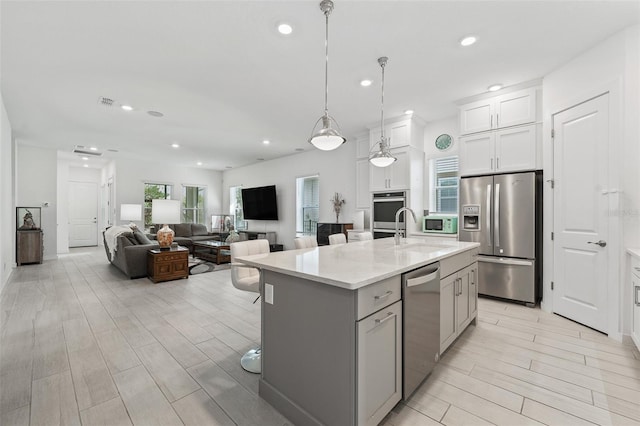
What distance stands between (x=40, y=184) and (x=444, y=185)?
9.23m

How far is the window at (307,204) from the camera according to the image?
7.02 m

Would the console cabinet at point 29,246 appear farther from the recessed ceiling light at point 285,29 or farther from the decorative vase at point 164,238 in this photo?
the recessed ceiling light at point 285,29

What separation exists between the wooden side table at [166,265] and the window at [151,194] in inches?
163

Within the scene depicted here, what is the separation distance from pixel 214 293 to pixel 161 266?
1338 mm

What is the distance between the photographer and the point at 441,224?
4.38 metres

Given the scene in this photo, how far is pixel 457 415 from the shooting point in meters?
1.65

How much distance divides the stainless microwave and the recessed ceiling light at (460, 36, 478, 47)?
2.44 metres

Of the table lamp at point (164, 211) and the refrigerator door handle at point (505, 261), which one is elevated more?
the table lamp at point (164, 211)

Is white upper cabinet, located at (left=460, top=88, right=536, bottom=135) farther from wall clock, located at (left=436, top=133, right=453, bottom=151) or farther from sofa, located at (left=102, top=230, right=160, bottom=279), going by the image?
sofa, located at (left=102, top=230, right=160, bottom=279)

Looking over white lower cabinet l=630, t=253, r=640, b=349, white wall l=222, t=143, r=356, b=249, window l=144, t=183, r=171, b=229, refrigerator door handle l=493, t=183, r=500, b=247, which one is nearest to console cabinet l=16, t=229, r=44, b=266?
window l=144, t=183, r=171, b=229

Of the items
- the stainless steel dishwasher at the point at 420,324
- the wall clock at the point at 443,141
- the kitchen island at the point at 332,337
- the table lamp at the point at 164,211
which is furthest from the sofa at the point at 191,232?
the stainless steel dishwasher at the point at 420,324

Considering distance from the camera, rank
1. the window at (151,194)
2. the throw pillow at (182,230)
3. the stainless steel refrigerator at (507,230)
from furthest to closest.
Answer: the window at (151,194) → the throw pillow at (182,230) → the stainless steel refrigerator at (507,230)

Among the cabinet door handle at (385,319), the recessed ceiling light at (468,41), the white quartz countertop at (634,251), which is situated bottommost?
the cabinet door handle at (385,319)

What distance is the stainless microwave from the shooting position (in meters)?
4.29
